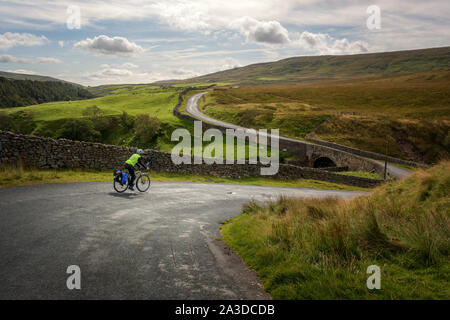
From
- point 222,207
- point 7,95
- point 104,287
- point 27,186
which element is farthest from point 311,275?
point 7,95

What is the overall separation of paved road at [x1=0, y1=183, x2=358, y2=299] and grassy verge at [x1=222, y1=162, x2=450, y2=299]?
59 centimetres

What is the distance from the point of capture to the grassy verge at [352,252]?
4609 mm

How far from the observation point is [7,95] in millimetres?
132125

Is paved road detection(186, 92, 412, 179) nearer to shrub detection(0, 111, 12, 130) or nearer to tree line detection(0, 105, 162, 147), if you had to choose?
tree line detection(0, 105, 162, 147)

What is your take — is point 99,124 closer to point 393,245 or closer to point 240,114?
point 240,114

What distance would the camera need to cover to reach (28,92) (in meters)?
155

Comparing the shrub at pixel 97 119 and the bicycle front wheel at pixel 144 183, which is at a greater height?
the shrub at pixel 97 119

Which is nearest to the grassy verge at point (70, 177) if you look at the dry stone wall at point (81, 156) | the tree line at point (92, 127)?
the dry stone wall at point (81, 156)

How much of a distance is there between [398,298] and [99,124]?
70.4 m

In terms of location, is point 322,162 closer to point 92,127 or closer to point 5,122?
point 92,127

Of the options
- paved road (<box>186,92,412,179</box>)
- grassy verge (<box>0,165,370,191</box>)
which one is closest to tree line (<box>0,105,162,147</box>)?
paved road (<box>186,92,412,179</box>)

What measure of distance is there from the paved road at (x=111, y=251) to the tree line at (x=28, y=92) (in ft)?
445

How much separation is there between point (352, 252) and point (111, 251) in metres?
5.08

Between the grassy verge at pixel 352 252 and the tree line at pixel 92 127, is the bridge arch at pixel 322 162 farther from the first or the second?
the grassy verge at pixel 352 252
